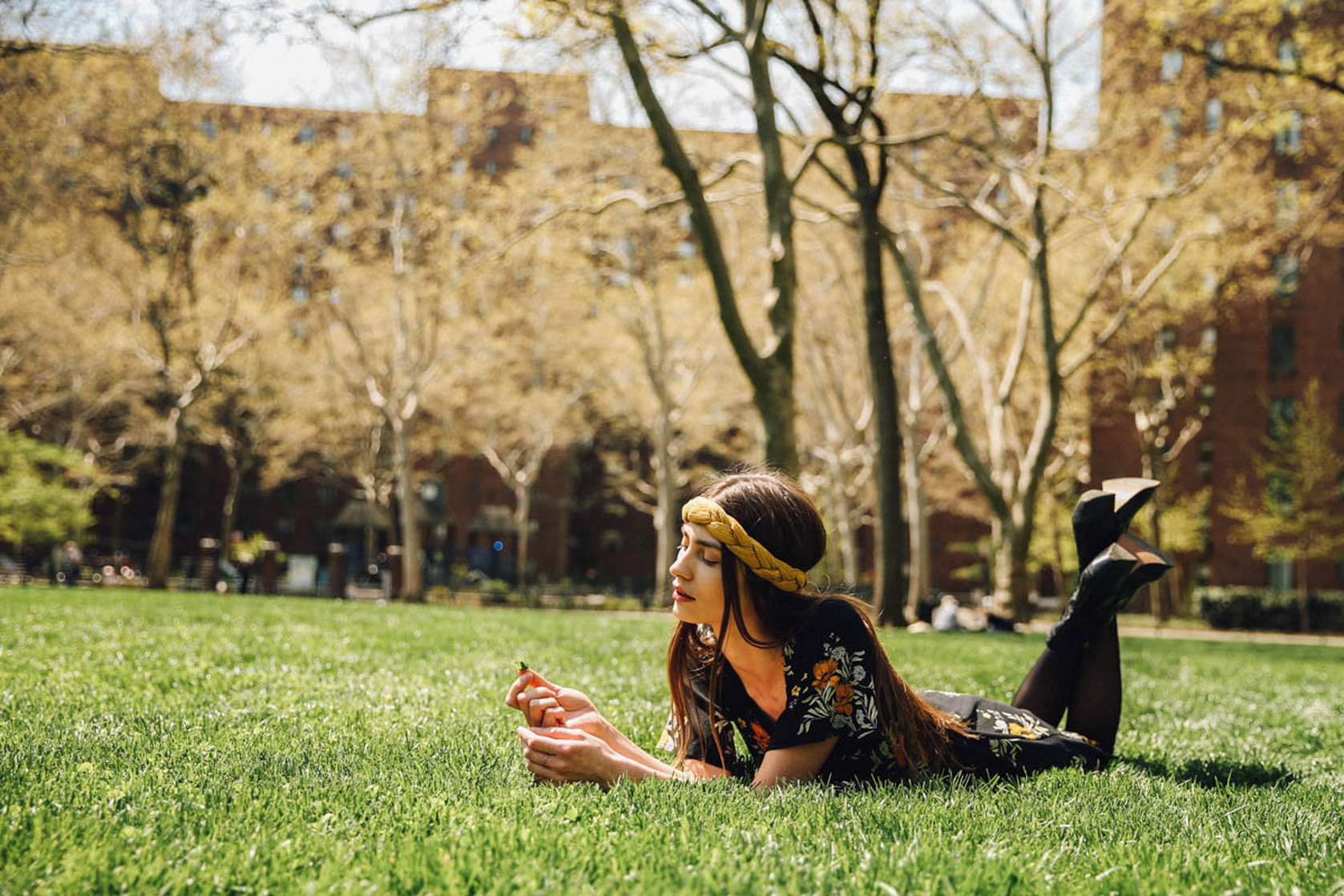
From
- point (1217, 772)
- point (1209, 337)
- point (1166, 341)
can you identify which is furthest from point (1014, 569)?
point (1209, 337)

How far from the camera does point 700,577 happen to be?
128 inches

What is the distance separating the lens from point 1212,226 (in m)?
21.3

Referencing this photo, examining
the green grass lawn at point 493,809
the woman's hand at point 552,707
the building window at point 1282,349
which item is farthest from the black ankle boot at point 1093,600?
the building window at point 1282,349

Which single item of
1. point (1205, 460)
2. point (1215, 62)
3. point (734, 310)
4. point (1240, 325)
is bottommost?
point (734, 310)

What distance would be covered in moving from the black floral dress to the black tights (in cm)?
13

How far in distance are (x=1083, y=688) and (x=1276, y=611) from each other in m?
37.5

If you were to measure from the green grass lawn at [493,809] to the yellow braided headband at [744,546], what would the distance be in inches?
25.8

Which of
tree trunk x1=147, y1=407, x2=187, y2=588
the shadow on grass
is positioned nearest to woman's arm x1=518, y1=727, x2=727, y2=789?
the shadow on grass

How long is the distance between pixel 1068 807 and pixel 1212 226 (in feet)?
71.0

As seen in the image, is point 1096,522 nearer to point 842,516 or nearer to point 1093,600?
point 1093,600

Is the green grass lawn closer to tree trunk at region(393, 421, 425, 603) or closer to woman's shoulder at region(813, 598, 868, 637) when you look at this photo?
woman's shoulder at region(813, 598, 868, 637)

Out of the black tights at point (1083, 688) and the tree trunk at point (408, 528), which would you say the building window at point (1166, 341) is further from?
the black tights at point (1083, 688)

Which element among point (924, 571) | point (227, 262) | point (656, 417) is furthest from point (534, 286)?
point (924, 571)

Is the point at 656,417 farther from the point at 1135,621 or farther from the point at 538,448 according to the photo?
the point at 1135,621
